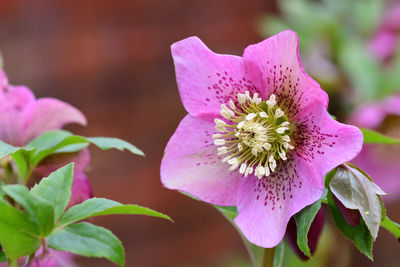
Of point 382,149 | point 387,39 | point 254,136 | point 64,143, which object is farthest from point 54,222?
point 387,39

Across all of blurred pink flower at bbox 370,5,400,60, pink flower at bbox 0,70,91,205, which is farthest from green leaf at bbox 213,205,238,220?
blurred pink flower at bbox 370,5,400,60

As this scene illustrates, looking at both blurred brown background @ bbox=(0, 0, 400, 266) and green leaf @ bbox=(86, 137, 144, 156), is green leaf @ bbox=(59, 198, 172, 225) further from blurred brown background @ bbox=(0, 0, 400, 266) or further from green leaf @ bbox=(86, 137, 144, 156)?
blurred brown background @ bbox=(0, 0, 400, 266)

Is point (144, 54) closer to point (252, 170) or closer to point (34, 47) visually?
point (34, 47)

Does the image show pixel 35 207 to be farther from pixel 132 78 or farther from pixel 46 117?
pixel 132 78

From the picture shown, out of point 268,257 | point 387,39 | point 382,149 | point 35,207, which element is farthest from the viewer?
point 387,39

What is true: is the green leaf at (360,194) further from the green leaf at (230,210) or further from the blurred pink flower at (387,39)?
the blurred pink flower at (387,39)

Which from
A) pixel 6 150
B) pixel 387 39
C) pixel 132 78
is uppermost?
pixel 6 150
